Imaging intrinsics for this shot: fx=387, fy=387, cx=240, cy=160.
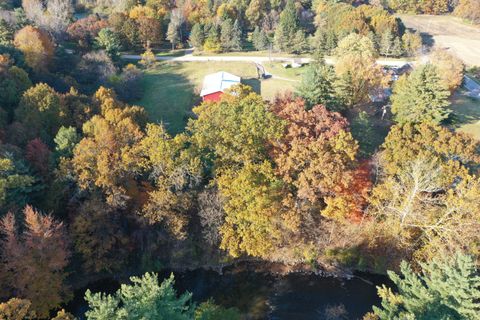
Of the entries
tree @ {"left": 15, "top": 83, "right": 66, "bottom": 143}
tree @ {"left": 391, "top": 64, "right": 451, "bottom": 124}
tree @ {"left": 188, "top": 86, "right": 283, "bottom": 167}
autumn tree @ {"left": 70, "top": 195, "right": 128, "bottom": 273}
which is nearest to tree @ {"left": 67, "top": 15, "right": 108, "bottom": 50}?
tree @ {"left": 15, "top": 83, "right": 66, "bottom": 143}

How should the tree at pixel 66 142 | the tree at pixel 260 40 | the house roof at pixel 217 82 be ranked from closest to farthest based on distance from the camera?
the tree at pixel 66 142, the house roof at pixel 217 82, the tree at pixel 260 40

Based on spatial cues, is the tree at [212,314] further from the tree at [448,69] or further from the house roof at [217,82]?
the tree at [448,69]

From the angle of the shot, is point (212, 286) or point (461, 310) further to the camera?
point (212, 286)

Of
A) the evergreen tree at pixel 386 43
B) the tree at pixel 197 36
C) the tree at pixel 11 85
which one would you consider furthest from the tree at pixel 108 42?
the evergreen tree at pixel 386 43

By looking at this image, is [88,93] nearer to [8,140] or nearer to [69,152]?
[8,140]

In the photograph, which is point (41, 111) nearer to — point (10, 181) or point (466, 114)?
point (10, 181)

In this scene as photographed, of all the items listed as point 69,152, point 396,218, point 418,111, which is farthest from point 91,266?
point 418,111

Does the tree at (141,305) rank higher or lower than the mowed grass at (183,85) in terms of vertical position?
lower
